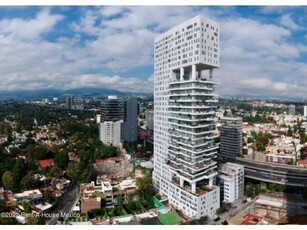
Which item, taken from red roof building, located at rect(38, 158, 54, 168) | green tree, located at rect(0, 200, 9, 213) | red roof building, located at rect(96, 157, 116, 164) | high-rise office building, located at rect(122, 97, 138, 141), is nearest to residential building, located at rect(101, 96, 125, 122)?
high-rise office building, located at rect(122, 97, 138, 141)

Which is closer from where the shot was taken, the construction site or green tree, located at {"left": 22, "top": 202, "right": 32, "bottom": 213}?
green tree, located at {"left": 22, "top": 202, "right": 32, "bottom": 213}

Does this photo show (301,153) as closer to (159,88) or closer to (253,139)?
(253,139)

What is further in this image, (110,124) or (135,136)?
(135,136)

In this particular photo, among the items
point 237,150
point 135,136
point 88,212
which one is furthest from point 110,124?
point 88,212

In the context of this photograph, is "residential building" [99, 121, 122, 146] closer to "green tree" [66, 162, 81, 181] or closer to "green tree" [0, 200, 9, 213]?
"green tree" [66, 162, 81, 181]

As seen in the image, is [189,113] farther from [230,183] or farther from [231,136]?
[231,136]

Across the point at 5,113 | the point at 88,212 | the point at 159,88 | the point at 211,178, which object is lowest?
the point at 88,212

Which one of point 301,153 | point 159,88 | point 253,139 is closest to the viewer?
point 159,88
